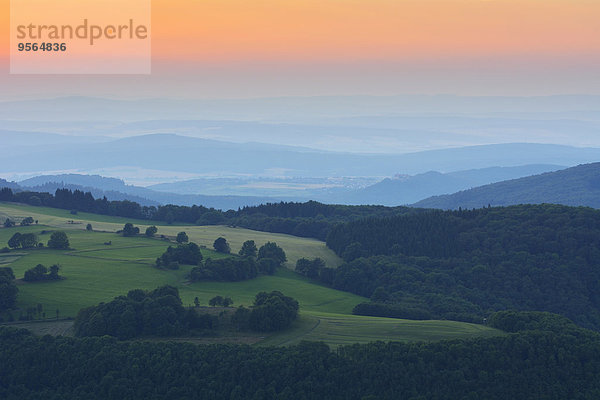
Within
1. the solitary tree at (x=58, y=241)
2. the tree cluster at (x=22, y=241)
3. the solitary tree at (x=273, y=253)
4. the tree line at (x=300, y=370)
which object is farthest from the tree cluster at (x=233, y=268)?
the tree line at (x=300, y=370)

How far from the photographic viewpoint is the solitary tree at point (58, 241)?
142625 mm

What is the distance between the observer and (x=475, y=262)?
15662 cm

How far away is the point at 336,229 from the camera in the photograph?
183 m

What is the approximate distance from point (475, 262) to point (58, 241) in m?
85.4

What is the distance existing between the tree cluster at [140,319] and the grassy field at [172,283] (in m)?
4.55

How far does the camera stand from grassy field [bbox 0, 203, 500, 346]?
94062mm

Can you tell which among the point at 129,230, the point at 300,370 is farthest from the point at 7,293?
the point at 129,230

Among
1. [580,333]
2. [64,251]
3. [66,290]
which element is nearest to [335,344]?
[580,333]

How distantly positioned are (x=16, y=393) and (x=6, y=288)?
26.4 metres

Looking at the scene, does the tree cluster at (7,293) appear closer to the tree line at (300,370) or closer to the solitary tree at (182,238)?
the tree line at (300,370)

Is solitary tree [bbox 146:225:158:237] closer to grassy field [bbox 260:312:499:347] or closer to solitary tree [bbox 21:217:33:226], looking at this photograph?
solitary tree [bbox 21:217:33:226]

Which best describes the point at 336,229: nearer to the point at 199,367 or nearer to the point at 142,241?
the point at 142,241

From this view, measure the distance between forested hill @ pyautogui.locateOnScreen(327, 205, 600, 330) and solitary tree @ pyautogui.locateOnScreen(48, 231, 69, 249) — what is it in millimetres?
53251

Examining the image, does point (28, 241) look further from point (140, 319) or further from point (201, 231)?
point (140, 319)
